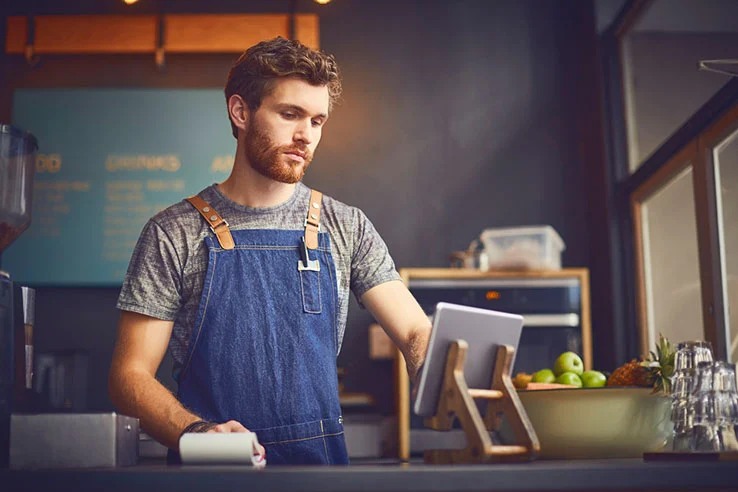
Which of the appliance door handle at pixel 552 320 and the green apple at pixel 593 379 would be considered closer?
the green apple at pixel 593 379

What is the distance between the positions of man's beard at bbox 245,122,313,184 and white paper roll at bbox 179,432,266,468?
0.80 m

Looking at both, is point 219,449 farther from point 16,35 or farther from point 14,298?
point 16,35

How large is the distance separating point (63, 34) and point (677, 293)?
306 centimetres

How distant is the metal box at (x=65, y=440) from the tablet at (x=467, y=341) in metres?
0.43

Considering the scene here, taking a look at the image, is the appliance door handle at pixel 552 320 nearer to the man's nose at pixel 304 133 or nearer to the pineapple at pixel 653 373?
the man's nose at pixel 304 133

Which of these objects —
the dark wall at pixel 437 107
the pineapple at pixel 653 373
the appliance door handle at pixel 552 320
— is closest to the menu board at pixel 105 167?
the dark wall at pixel 437 107

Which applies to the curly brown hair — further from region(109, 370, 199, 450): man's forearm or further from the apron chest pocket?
region(109, 370, 199, 450): man's forearm

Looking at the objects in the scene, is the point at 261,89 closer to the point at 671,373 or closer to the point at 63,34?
the point at 671,373

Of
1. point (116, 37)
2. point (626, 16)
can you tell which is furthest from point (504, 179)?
point (116, 37)

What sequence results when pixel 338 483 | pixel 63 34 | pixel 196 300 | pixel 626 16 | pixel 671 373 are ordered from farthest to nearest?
pixel 63 34 < pixel 626 16 < pixel 196 300 < pixel 671 373 < pixel 338 483

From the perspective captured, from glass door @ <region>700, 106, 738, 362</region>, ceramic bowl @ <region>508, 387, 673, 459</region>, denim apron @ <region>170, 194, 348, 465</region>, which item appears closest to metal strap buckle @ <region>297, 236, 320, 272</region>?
denim apron @ <region>170, 194, 348, 465</region>

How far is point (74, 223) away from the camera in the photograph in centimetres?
406

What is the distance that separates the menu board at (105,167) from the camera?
4.03m

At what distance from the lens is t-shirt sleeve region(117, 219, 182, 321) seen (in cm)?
171
